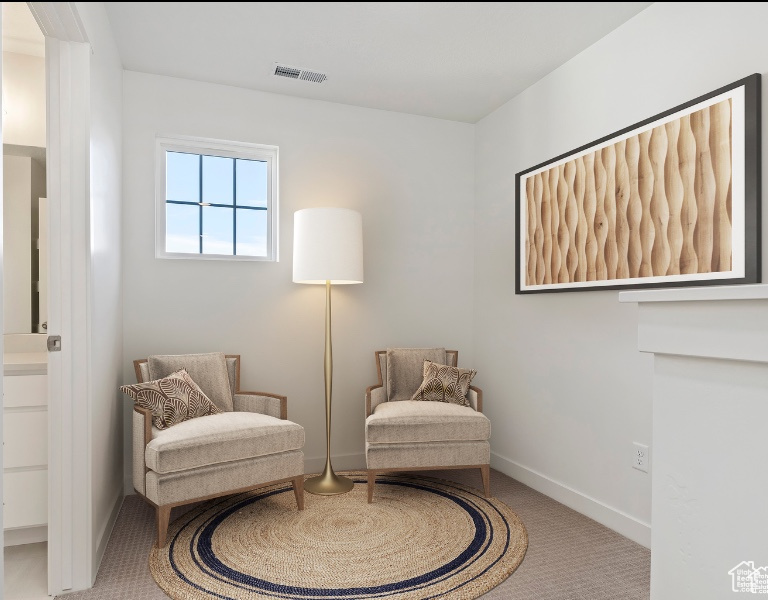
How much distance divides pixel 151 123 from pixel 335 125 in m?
1.10

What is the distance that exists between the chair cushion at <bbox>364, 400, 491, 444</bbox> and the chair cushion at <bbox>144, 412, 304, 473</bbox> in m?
0.40

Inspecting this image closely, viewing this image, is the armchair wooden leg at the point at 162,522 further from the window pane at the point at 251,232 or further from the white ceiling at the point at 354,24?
the white ceiling at the point at 354,24

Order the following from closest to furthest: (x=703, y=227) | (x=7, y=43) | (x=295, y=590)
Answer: (x=295, y=590), (x=703, y=227), (x=7, y=43)

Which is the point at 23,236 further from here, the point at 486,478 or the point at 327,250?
the point at 486,478

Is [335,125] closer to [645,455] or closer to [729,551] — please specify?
[645,455]

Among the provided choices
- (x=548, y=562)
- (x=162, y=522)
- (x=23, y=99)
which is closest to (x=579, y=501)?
(x=548, y=562)

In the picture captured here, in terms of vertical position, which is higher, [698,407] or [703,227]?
[703,227]

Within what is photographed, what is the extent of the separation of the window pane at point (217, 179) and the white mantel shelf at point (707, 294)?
112 inches

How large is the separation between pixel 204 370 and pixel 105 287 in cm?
69

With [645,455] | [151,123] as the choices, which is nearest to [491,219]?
[645,455]

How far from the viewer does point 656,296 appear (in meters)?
0.61

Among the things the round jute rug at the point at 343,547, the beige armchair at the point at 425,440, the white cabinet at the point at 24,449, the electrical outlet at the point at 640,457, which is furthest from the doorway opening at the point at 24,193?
the electrical outlet at the point at 640,457

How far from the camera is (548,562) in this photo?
1.93 m

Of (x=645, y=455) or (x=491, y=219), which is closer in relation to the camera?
(x=645, y=455)
